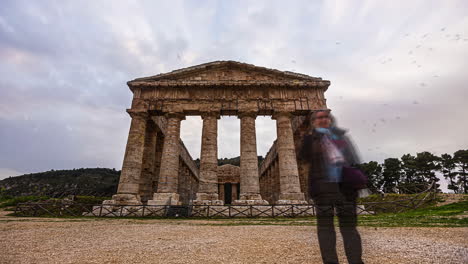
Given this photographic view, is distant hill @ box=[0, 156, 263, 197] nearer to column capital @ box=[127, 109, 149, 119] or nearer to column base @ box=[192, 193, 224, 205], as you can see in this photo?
column capital @ box=[127, 109, 149, 119]

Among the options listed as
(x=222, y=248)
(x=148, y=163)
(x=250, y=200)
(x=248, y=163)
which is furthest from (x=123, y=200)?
(x=222, y=248)

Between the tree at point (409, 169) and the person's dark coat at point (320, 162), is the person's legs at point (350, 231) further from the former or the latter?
the tree at point (409, 169)

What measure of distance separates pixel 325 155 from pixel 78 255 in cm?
555

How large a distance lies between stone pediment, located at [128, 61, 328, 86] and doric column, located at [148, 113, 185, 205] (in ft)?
11.5

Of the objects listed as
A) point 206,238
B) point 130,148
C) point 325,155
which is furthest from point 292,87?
point 325,155

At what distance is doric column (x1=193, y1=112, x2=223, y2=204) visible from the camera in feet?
55.5

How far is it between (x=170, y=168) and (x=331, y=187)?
16.4 metres

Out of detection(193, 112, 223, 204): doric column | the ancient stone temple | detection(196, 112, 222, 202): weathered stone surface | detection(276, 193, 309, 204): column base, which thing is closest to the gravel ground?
detection(276, 193, 309, 204): column base

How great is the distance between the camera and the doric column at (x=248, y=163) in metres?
16.8

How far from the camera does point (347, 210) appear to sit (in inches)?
123

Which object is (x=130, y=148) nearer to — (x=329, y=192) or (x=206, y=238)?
(x=206, y=238)

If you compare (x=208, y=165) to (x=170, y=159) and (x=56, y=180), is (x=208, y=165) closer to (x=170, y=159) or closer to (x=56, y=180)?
(x=170, y=159)

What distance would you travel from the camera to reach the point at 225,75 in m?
20.8

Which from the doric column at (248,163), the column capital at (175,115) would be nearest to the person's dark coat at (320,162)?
the doric column at (248,163)
